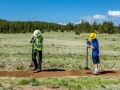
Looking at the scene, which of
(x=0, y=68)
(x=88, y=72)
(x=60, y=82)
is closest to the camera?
(x=60, y=82)

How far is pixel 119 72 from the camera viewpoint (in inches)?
611

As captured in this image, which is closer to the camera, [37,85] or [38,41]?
[37,85]

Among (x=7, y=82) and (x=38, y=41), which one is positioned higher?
(x=38, y=41)

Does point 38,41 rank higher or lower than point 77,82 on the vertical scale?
higher

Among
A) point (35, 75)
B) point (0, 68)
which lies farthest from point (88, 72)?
point (0, 68)

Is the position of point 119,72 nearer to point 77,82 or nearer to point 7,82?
point 77,82

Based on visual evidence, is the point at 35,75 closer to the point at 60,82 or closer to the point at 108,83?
the point at 60,82

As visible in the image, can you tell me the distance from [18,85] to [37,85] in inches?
28.7

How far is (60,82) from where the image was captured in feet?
39.0

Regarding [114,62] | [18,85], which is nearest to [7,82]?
[18,85]

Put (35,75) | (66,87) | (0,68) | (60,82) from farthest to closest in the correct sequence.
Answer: (0,68)
(35,75)
(60,82)
(66,87)

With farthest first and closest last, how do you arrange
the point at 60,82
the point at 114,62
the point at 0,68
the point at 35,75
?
the point at 114,62, the point at 0,68, the point at 35,75, the point at 60,82

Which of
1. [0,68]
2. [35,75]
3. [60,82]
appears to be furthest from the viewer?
[0,68]

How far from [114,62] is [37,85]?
36.3ft
